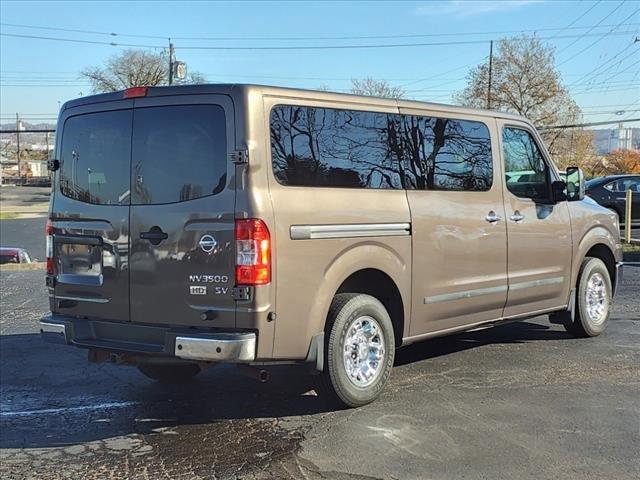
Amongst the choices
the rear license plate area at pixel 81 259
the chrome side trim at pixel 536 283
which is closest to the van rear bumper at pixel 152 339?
the rear license plate area at pixel 81 259

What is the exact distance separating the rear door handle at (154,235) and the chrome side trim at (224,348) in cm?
70

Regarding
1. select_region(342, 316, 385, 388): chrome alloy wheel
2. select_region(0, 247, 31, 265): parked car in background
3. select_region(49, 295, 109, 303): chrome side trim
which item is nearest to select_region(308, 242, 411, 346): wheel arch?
select_region(342, 316, 385, 388): chrome alloy wheel

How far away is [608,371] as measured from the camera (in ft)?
19.7

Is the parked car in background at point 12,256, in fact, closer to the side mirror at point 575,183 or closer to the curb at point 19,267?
the curb at point 19,267

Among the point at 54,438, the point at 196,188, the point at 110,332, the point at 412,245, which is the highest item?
the point at 196,188

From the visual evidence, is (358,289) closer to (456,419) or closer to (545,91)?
(456,419)

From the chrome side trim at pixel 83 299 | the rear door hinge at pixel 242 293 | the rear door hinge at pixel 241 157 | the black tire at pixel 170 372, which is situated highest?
the rear door hinge at pixel 241 157

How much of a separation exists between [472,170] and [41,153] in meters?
126

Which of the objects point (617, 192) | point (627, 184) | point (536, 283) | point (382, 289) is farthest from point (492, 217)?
point (627, 184)

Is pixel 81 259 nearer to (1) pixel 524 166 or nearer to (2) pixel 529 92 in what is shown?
(1) pixel 524 166

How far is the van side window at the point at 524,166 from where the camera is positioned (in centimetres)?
637

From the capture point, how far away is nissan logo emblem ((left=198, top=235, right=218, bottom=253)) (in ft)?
14.4

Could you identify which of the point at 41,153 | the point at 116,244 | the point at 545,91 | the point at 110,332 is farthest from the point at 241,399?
the point at 41,153

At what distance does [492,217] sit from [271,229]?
8.14 ft
